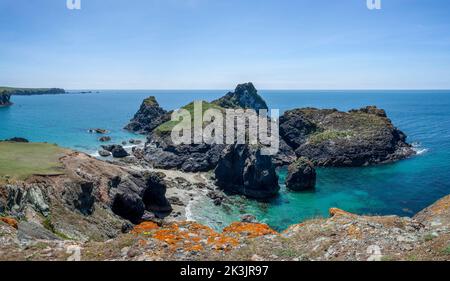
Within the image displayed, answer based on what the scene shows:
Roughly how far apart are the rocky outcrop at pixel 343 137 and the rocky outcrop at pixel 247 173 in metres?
29.2

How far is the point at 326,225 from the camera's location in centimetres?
1805

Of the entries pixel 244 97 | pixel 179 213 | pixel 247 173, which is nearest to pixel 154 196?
pixel 179 213

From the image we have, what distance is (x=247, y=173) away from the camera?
66.9m

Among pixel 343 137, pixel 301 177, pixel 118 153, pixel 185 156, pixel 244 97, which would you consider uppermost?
pixel 244 97

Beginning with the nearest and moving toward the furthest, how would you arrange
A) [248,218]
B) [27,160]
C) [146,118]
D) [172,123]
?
[27,160] → [248,218] → [172,123] → [146,118]

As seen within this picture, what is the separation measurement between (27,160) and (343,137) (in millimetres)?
82429

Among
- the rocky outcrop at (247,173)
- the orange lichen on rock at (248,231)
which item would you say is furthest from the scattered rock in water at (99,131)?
the orange lichen on rock at (248,231)

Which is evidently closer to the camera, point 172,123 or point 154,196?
point 154,196

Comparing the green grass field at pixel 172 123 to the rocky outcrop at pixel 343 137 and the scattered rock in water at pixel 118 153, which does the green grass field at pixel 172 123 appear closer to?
the scattered rock in water at pixel 118 153

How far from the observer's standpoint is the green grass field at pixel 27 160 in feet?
105

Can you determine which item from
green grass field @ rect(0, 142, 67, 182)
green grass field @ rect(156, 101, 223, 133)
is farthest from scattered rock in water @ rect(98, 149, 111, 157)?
green grass field @ rect(0, 142, 67, 182)

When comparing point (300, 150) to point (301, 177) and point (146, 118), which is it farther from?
point (146, 118)
